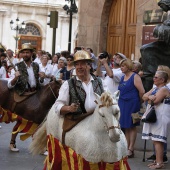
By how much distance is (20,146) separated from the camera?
10570 millimetres

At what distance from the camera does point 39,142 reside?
7316 millimetres

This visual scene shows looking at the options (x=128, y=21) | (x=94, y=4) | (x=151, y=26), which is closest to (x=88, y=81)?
(x=151, y=26)

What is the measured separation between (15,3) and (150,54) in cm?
5434

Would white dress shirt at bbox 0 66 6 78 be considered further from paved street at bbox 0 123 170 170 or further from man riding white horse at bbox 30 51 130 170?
man riding white horse at bbox 30 51 130 170

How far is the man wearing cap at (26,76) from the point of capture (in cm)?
960

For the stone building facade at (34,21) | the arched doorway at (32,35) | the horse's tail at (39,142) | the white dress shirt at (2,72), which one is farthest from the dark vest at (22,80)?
the arched doorway at (32,35)

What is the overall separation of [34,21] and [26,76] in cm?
5630

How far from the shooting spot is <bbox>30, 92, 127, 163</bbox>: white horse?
5.67 metres

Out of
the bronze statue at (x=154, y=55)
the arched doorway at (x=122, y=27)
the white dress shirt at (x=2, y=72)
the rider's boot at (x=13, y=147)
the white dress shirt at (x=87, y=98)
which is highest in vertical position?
the arched doorway at (x=122, y=27)

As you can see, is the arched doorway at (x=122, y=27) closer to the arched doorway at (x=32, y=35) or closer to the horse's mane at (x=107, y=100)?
the horse's mane at (x=107, y=100)

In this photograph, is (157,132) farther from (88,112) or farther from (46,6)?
(46,6)

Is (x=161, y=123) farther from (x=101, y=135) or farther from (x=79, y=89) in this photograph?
(x=101, y=135)

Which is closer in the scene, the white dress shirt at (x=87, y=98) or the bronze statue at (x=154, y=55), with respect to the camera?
the white dress shirt at (x=87, y=98)

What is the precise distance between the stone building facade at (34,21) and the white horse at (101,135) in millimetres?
56748
